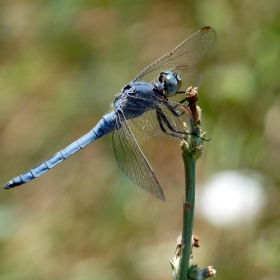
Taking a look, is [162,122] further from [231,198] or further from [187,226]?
[231,198]

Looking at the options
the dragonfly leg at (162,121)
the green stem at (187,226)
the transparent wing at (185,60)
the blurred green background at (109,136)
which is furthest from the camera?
the blurred green background at (109,136)

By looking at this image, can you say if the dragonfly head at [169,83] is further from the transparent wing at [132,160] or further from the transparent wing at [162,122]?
the transparent wing at [132,160]

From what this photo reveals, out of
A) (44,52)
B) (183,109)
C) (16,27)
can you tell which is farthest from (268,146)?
(16,27)

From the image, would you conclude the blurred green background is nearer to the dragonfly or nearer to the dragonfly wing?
the dragonfly

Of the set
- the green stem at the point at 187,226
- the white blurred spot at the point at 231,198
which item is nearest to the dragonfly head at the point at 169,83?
the green stem at the point at 187,226

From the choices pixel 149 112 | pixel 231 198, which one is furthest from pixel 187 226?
pixel 231 198
